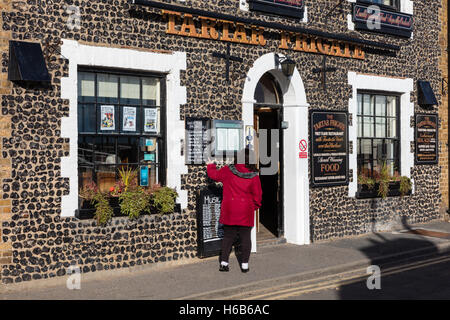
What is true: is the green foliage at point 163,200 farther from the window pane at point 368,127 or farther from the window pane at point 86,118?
the window pane at point 368,127

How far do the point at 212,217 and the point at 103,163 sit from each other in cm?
212

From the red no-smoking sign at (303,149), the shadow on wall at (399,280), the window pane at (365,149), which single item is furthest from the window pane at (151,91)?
the window pane at (365,149)

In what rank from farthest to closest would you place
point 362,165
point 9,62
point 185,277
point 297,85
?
point 362,165 < point 297,85 < point 185,277 < point 9,62

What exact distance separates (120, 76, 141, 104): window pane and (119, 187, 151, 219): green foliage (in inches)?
57.8

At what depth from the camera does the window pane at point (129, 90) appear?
29.8 ft

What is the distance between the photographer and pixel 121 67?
8859 millimetres

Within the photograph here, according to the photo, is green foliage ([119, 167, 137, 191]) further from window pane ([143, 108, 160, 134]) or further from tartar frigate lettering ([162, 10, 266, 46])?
tartar frigate lettering ([162, 10, 266, 46])

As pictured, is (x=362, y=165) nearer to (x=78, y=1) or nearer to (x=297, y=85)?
(x=297, y=85)

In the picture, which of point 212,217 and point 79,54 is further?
point 212,217

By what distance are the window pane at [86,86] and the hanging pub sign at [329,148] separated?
4.75 m

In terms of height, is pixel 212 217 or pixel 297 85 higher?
pixel 297 85

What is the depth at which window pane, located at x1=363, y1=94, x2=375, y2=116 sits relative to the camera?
42.3ft
